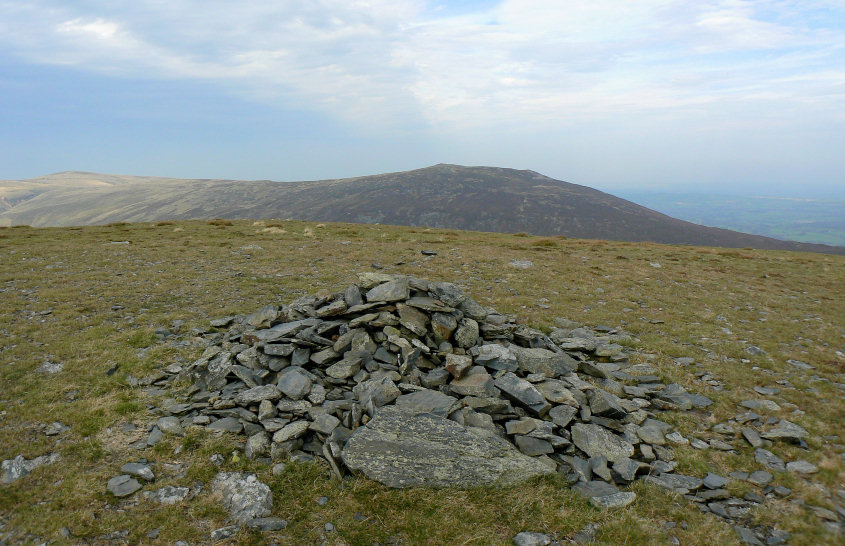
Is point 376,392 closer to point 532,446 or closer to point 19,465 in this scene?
point 532,446

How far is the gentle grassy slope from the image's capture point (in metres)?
7.06

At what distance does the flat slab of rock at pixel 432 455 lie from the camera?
7.98 m

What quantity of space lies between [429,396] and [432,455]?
62.3 inches

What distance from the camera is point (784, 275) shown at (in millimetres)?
30125

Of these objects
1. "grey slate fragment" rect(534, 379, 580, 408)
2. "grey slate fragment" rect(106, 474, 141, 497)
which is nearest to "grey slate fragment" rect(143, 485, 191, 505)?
"grey slate fragment" rect(106, 474, 141, 497)

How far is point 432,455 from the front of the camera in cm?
820

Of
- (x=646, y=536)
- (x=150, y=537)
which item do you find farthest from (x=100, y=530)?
(x=646, y=536)

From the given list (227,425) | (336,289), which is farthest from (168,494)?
(336,289)

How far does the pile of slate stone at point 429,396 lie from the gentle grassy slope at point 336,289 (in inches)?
21.3

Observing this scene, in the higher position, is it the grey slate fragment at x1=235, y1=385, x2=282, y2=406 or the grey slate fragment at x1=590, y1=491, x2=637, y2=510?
the grey slate fragment at x1=235, y1=385, x2=282, y2=406

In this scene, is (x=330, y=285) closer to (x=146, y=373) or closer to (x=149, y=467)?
(x=146, y=373)

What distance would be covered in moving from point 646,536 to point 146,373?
1284cm

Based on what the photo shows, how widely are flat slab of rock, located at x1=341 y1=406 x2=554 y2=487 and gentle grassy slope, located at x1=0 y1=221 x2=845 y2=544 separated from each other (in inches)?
11.6

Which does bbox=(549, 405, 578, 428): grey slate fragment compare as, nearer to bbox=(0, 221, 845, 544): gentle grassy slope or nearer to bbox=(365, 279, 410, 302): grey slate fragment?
bbox=(0, 221, 845, 544): gentle grassy slope
